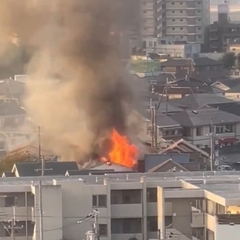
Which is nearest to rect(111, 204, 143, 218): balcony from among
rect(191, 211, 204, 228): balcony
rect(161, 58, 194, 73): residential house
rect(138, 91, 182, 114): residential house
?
rect(191, 211, 204, 228): balcony

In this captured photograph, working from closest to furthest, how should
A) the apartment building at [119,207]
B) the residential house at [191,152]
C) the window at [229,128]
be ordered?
the apartment building at [119,207] → the residential house at [191,152] → the window at [229,128]

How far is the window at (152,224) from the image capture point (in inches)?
432

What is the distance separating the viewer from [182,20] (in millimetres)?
49469

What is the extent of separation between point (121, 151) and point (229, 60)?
94.1 ft

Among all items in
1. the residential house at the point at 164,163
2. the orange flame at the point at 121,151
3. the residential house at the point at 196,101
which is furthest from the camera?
the residential house at the point at 196,101

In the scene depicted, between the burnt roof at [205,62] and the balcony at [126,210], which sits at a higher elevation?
the burnt roof at [205,62]

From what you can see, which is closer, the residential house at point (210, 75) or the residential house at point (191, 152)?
the residential house at point (191, 152)

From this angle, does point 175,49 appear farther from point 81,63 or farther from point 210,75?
point 81,63

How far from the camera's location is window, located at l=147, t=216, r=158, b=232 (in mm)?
10984

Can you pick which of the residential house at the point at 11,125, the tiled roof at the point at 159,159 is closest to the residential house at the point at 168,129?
the residential house at the point at 11,125

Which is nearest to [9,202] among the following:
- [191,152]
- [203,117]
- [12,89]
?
[191,152]

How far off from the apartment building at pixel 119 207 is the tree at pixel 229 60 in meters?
32.9

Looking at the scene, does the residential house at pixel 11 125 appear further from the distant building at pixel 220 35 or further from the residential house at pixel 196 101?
the distant building at pixel 220 35

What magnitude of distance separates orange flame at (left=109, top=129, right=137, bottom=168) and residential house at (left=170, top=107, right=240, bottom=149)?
6.44m
